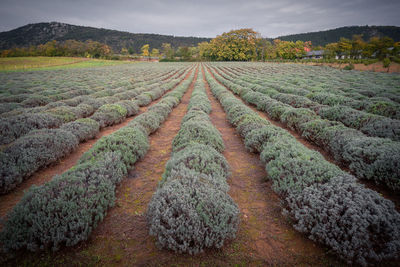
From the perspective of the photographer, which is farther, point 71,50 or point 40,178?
point 71,50

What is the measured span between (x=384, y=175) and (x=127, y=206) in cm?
565

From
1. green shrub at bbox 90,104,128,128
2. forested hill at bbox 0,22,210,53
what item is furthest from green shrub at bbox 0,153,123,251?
forested hill at bbox 0,22,210,53

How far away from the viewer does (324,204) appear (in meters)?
2.76

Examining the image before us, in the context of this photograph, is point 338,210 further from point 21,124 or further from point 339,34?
point 339,34

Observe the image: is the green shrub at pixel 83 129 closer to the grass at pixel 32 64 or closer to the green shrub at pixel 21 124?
the green shrub at pixel 21 124

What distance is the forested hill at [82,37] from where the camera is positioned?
158125 mm

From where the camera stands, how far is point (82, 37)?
16612cm

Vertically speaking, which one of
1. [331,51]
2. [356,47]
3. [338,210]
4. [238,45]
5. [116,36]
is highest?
[116,36]

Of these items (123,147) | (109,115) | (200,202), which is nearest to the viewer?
(200,202)

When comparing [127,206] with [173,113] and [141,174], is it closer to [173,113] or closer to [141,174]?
[141,174]

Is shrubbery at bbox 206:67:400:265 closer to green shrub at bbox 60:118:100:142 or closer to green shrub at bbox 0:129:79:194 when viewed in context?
green shrub at bbox 0:129:79:194

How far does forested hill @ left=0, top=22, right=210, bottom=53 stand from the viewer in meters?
158

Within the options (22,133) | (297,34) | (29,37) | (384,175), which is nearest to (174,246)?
(384,175)

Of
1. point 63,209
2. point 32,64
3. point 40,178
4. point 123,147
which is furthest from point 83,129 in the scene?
point 32,64
